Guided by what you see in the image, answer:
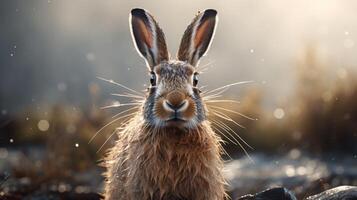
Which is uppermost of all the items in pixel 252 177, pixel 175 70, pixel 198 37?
pixel 198 37

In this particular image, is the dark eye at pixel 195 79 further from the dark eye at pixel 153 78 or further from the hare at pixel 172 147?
the dark eye at pixel 153 78

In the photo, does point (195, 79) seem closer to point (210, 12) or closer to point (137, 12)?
point (210, 12)

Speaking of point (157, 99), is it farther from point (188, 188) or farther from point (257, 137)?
point (257, 137)

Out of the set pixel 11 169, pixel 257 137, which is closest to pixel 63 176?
pixel 11 169

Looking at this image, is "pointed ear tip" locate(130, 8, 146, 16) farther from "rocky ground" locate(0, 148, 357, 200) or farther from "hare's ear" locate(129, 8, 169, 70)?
"rocky ground" locate(0, 148, 357, 200)

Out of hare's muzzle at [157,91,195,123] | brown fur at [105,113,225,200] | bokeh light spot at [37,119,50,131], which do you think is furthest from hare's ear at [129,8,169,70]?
bokeh light spot at [37,119,50,131]

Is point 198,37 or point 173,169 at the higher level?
point 198,37

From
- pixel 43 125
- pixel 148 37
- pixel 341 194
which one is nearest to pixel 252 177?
pixel 341 194
